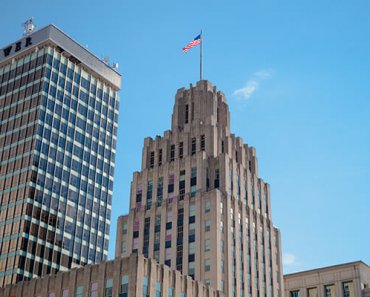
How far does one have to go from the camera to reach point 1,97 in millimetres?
193125

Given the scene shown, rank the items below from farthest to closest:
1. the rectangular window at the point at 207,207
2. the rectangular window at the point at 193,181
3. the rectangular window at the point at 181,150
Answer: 1. the rectangular window at the point at 181,150
2. the rectangular window at the point at 193,181
3. the rectangular window at the point at 207,207

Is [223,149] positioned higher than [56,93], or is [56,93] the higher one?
[56,93]

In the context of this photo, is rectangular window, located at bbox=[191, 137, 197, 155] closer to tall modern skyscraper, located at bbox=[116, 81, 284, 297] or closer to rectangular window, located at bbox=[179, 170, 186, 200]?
tall modern skyscraper, located at bbox=[116, 81, 284, 297]

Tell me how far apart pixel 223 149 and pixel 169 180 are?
1345 centimetres

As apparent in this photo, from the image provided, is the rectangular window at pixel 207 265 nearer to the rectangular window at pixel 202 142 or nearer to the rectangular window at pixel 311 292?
the rectangular window at pixel 311 292

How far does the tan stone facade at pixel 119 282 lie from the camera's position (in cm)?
9400

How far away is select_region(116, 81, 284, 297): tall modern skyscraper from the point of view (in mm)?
126125

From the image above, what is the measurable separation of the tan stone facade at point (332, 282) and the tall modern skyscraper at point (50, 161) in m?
58.2

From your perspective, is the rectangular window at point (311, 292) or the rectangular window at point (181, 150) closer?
the rectangular window at point (311, 292)

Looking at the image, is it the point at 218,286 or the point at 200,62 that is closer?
the point at 218,286

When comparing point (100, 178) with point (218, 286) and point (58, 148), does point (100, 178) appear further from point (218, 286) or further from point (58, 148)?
point (218, 286)

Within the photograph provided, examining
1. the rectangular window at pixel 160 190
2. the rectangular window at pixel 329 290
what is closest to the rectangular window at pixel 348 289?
the rectangular window at pixel 329 290

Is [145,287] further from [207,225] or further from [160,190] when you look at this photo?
[160,190]

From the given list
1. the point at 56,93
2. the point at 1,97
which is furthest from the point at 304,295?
the point at 1,97
